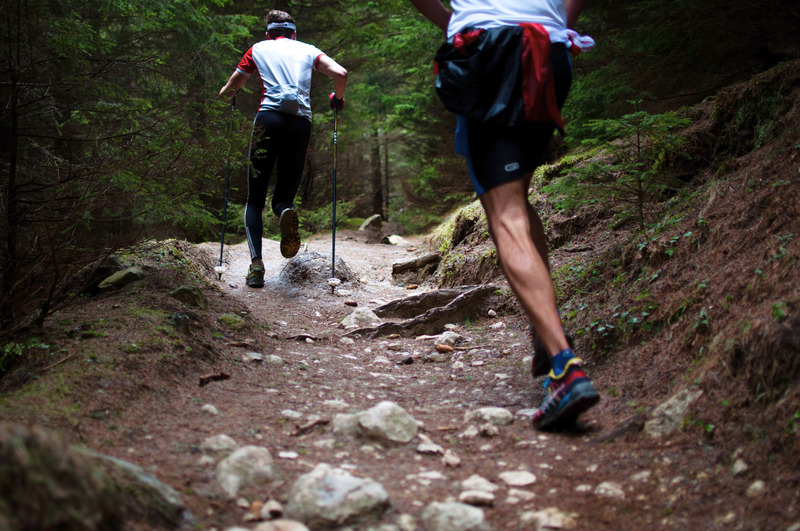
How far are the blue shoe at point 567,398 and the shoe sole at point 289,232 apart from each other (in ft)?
12.6

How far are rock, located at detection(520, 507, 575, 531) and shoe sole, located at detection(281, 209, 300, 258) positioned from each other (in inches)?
171

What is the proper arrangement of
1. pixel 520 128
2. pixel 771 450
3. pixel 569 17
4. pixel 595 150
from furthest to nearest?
pixel 595 150, pixel 569 17, pixel 520 128, pixel 771 450

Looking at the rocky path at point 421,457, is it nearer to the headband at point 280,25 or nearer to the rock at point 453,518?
the rock at point 453,518

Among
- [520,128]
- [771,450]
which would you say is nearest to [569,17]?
[520,128]

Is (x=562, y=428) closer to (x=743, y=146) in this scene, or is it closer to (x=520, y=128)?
(x=520, y=128)

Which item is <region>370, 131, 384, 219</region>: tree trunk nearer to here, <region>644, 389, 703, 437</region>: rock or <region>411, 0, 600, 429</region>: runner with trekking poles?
<region>411, 0, 600, 429</region>: runner with trekking poles

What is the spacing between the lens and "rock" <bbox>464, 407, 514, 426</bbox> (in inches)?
91.5

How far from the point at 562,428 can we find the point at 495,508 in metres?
0.67

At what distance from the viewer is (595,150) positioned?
6.02 meters

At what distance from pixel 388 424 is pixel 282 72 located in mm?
4351

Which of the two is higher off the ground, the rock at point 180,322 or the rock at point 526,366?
the rock at point 180,322

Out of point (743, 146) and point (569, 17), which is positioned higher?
point (569, 17)

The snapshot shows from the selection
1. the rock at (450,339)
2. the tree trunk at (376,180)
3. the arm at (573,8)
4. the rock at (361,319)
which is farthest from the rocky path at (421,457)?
the tree trunk at (376,180)

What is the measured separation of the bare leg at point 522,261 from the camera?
2.19 meters
